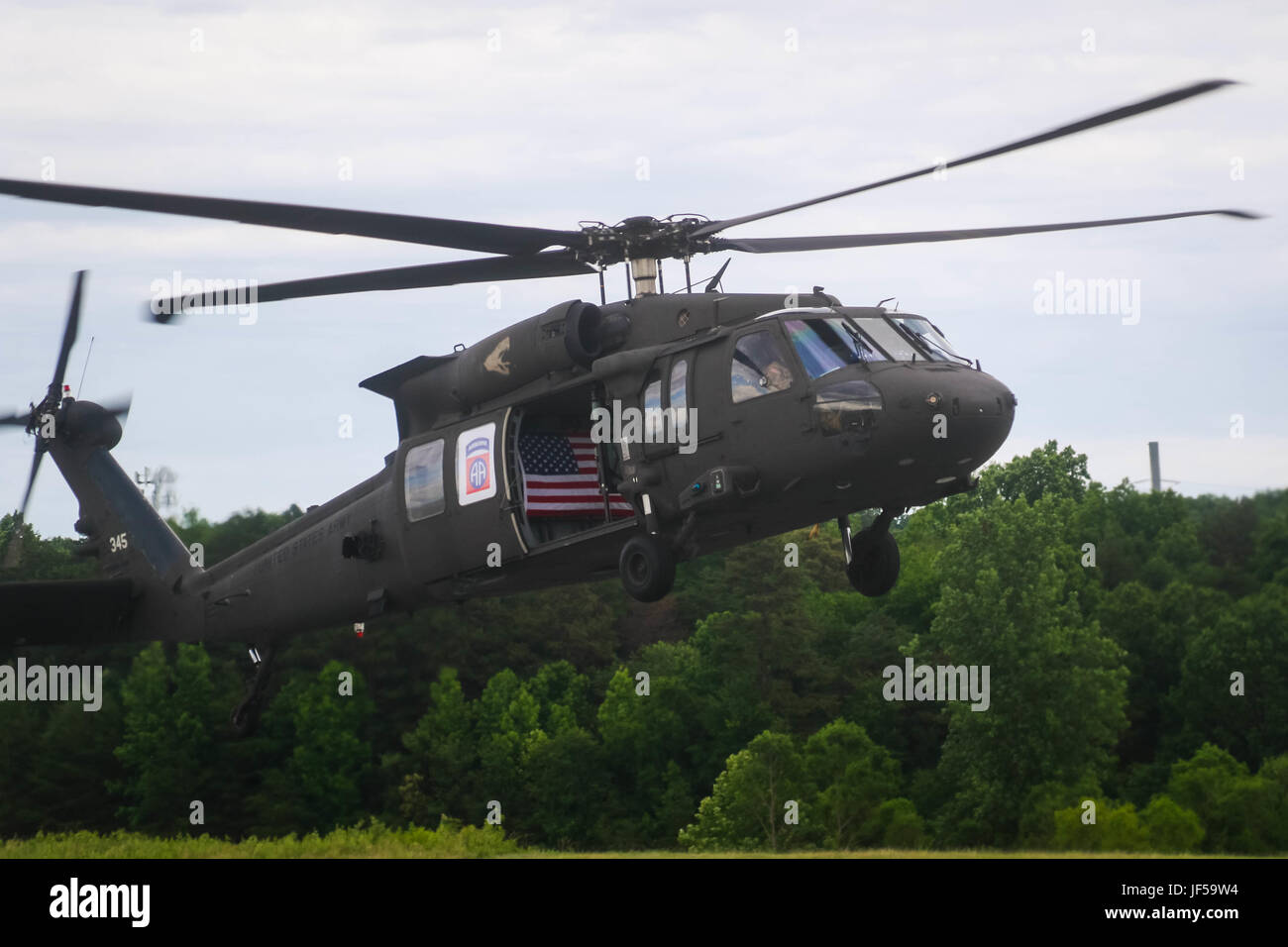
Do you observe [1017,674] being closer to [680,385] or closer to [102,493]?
[102,493]

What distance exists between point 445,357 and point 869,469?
5508mm

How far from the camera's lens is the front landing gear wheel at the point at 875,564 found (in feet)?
51.8

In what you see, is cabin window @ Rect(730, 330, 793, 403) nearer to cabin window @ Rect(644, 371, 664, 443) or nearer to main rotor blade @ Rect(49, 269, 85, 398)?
cabin window @ Rect(644, 371, 664, 443)

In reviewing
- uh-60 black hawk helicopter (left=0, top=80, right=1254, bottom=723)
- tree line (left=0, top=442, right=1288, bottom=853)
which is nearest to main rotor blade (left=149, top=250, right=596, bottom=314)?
uh-60 black hawk helicopter (left=0, top=80, right=1254, bottom=723)

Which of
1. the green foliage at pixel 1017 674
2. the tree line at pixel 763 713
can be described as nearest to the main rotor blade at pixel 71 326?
the tree line at pixel 763 713

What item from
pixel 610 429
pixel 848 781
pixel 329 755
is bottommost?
pixel 848 781

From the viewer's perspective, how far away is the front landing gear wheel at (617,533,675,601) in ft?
48.5

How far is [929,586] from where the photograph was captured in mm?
67000

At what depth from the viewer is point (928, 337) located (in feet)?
47.8

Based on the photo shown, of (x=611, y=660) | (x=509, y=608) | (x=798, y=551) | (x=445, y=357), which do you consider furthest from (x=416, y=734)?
(x=445, y=357)

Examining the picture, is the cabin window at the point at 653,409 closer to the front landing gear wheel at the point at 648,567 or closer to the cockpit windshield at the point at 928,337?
the front landing gear wheel at the point at 648,567

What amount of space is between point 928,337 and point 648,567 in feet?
11.4

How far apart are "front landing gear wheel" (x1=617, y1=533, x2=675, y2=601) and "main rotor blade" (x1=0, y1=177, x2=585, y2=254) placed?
3.30 m

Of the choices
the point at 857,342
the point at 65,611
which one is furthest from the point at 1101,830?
the point at 857,342
